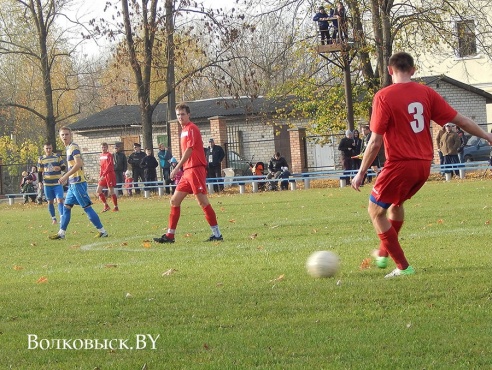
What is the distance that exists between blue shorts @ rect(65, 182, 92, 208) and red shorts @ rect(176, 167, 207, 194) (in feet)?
8.93

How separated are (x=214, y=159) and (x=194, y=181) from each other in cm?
2026

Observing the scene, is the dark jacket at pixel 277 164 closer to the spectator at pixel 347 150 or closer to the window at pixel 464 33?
the spectator at pixel 347 150

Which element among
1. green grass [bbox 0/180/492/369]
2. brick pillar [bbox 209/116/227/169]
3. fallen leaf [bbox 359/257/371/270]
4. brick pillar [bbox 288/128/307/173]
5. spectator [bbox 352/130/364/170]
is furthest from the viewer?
brick pillar [bbox 209/116/227/169]

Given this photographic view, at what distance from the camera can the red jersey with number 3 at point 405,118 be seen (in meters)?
7.90

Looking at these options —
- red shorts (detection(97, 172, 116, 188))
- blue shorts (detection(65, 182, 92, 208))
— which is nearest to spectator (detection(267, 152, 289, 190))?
red shorts (detection(97, 172, 116, 188))

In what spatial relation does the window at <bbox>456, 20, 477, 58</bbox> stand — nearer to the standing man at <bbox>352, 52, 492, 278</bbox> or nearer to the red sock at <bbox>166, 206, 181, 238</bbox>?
the red sock at <bbox>166, 206, 181, 238</bbox>

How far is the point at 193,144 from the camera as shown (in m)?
13.0

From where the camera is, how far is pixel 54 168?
65.1ft

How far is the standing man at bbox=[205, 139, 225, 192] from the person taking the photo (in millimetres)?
33172

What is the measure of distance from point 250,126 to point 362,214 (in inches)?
1244

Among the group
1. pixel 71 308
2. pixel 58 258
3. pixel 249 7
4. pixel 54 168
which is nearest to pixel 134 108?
pixel 249 7

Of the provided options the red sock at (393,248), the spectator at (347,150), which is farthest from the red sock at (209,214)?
the spectator at (347,150)

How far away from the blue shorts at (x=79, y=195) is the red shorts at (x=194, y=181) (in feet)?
8.93

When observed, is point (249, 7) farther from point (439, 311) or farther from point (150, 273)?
point (439, 311)
